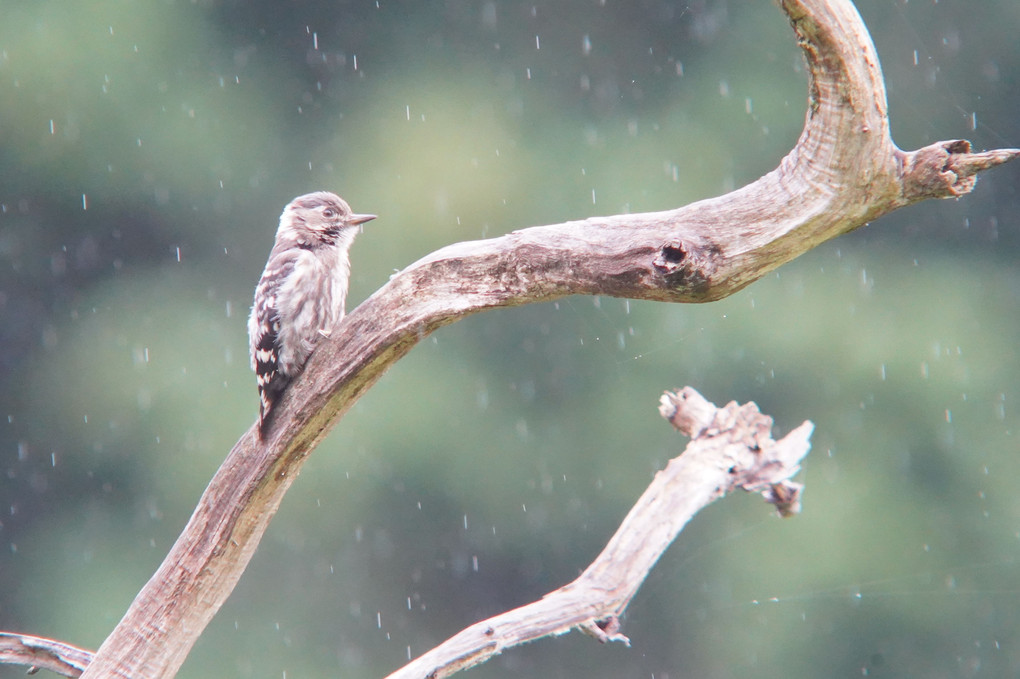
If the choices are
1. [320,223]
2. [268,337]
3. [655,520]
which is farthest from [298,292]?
[655,520]

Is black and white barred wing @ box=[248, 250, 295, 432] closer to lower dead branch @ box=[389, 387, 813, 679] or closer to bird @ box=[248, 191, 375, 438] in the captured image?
bird @ box=[248, 191, 375, 438]

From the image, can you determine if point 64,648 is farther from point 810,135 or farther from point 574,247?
point 810,135

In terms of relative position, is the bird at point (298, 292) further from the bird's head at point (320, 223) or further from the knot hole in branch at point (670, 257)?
the knot hole in branch at point (670, 257)

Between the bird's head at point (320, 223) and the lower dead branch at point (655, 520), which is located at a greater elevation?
the bird's head at point (320, 223)

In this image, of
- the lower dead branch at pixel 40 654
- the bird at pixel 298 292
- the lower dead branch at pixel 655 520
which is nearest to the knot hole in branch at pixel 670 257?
the bird at pixel 298 292

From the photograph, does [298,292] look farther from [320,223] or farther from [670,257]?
[670,257]

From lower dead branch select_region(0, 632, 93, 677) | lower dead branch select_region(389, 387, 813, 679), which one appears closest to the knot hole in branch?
lower dead branch select_region(389, 387, 813, 679)
